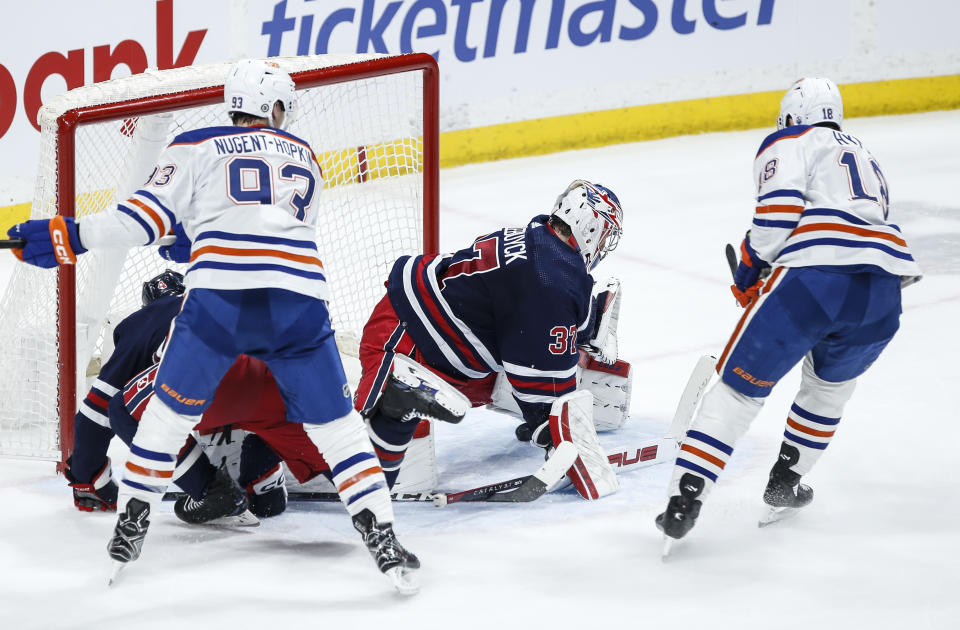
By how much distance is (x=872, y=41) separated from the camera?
734 centimetres

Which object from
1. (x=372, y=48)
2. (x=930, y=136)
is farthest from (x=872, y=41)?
(x=372, y=48)

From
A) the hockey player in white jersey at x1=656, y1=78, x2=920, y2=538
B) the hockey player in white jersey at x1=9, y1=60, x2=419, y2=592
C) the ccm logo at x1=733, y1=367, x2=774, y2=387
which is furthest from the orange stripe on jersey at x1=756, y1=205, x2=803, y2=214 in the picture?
the hockey player in white jersey at x1=9, y1=60, x2=419, y2=592

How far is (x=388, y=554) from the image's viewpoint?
2734 millimetres

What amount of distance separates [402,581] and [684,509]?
2.19ft

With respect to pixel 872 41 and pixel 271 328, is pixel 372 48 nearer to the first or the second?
pixel 872 41

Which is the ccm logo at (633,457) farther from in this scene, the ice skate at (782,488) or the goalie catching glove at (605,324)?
the ice skate at (782,488)

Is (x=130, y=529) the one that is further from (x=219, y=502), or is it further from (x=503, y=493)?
(x=503, y=493)

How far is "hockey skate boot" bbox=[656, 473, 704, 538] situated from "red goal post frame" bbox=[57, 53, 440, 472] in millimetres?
1213

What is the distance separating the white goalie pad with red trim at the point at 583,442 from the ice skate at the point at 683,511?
0.45m

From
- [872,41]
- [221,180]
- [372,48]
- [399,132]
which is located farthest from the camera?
[872,41]

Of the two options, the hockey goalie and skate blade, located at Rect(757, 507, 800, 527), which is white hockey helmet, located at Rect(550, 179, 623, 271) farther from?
skate blade, located at Rect(757, 507, 800, 527)

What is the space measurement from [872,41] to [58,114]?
523cm

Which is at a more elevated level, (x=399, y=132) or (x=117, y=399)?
(x=399, y=132)

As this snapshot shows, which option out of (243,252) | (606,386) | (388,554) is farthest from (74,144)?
(606,386)
